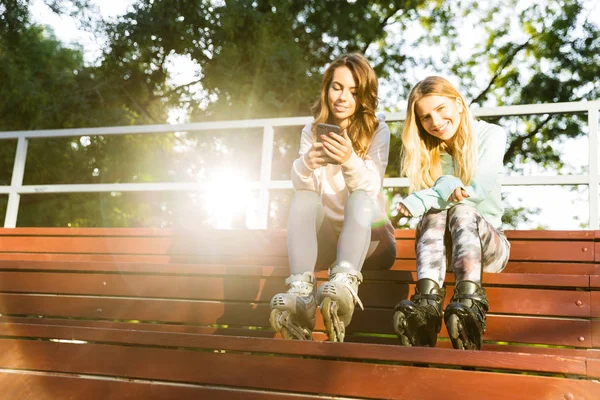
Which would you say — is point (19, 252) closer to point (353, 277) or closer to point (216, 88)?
point (353, 277)

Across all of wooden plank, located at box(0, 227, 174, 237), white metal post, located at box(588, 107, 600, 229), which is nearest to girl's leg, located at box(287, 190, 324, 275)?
wooden plank, located at box(0, 227, 174, 237)

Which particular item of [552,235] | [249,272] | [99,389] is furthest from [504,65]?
[99,389]

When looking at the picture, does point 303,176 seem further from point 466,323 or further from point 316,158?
point 466,323

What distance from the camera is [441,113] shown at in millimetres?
2496

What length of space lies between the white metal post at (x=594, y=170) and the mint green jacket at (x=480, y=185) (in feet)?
3.64

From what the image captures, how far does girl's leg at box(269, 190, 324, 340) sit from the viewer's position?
6.81 feet

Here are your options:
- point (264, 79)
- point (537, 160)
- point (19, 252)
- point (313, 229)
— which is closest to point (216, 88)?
point (264, 79)

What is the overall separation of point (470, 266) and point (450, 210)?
25 cm

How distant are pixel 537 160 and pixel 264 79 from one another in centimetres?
601

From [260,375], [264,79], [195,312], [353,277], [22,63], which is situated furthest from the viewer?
[22,63]

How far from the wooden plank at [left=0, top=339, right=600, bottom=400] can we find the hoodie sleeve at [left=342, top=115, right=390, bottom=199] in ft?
2.61

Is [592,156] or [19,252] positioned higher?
[592,156]

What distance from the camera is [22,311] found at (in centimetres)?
282

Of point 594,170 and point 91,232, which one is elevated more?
point 594,170
